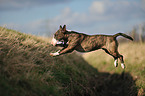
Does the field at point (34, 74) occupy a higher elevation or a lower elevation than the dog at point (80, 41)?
lower

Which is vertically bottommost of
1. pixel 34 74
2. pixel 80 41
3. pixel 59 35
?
pixel 34 74

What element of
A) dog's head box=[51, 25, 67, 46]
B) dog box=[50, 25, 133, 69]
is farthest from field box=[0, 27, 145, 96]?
dog's head box=[51, 25, 67, 46]

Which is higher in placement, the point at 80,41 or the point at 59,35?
the point at 59,35

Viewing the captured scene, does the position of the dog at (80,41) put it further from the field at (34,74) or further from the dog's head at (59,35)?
the field at (34,74)

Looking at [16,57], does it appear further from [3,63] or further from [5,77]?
[5,77]

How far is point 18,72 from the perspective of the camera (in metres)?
4.10

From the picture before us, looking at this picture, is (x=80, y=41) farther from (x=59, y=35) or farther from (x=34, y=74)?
(x=34, y=74)

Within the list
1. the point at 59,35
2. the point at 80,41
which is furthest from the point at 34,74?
the point at 80,41

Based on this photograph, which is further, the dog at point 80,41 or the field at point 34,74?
the field at point 34,74

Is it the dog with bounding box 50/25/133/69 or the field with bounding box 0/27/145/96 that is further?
the field with bounding box 0/27/145/96

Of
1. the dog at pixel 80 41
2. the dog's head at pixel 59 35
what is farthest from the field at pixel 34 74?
the dog's head at pixel 59 35

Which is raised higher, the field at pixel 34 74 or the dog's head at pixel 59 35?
the dog's head at pixel 59 35

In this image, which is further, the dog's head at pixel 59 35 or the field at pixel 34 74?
the field at pixel 34 74

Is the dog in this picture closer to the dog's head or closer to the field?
the dog's head
